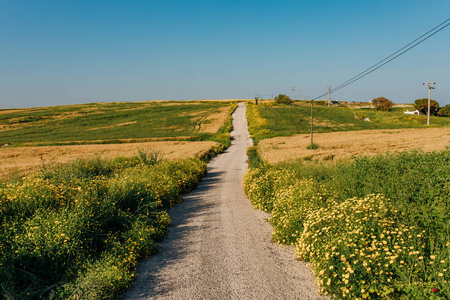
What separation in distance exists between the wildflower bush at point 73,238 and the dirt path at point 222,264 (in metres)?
Result: 0.60

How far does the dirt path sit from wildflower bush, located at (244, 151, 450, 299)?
1.99 ft

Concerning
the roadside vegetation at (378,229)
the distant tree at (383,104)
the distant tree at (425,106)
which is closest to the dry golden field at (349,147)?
the roadside vegetation at (378,229)

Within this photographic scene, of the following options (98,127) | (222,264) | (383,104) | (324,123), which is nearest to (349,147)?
(222,264)

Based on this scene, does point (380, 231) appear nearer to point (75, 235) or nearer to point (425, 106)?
point (75, 235)

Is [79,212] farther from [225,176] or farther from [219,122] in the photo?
[219,122]

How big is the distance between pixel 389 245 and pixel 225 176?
1740 centimetres

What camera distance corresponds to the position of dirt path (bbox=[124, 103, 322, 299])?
611 centimetres

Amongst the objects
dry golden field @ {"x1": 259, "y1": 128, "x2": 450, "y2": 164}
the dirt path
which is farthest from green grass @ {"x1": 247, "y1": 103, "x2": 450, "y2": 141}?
the dirt path

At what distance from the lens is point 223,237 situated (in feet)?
30.2

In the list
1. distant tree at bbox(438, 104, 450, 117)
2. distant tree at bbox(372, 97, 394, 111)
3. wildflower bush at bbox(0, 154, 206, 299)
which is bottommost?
wildflower bush at bbox(0, 154, 206, 299)

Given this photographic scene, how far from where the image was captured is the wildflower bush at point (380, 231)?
15.7ft

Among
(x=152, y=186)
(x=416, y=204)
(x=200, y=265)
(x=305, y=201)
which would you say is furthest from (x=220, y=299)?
(x=152, y=186)

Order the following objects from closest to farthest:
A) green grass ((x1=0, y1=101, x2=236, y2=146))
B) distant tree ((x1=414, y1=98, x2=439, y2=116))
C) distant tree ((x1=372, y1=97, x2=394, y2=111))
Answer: green grass ((x1=0, y1=101, x2=236, y2=146))
distant tree ((x1=414, y1=98, x2=439, y2=116))
distant tree ((x1=372, y1=97, x2=394, y2=111))

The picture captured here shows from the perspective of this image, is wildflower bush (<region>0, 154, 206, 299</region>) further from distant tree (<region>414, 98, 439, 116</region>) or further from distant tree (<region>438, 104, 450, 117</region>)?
distant tree (<region>438, 104, 450, 117</region>)
